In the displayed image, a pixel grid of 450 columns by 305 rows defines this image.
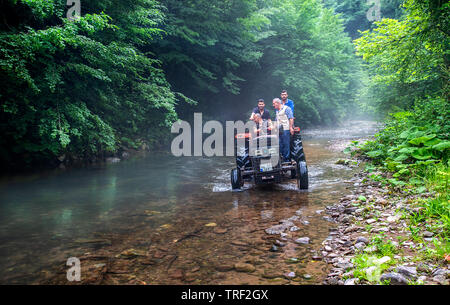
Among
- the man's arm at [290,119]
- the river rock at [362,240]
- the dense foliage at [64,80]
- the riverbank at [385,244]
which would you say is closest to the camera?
the riverbank at [385,244]

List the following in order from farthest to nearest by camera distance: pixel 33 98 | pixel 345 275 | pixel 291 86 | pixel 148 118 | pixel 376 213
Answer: pixel 291 86 → pixel 148 118 → pixel 33 98 → pixel 376 213 → pixel 345 275

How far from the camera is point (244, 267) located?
3180mm

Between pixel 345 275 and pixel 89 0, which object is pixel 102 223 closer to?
pixel 345 275

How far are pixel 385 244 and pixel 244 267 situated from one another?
1572mm

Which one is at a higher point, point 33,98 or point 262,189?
point 33,98

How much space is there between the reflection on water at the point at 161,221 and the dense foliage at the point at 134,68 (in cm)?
212

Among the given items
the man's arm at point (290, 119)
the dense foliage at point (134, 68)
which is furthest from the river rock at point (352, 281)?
the dense foliage at point (134, 68)

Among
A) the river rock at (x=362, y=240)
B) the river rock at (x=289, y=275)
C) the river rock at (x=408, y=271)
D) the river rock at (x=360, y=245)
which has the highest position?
the river rock at (x=408, y=271)

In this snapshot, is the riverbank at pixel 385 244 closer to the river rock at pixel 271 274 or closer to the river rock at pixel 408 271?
the river rock at pixel 408 271

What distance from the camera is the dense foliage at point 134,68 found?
7883 mm

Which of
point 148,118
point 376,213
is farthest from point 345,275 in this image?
point 148,118

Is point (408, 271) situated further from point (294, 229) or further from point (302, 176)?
point (302, 176)

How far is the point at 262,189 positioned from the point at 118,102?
777 cm

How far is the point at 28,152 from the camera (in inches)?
398
